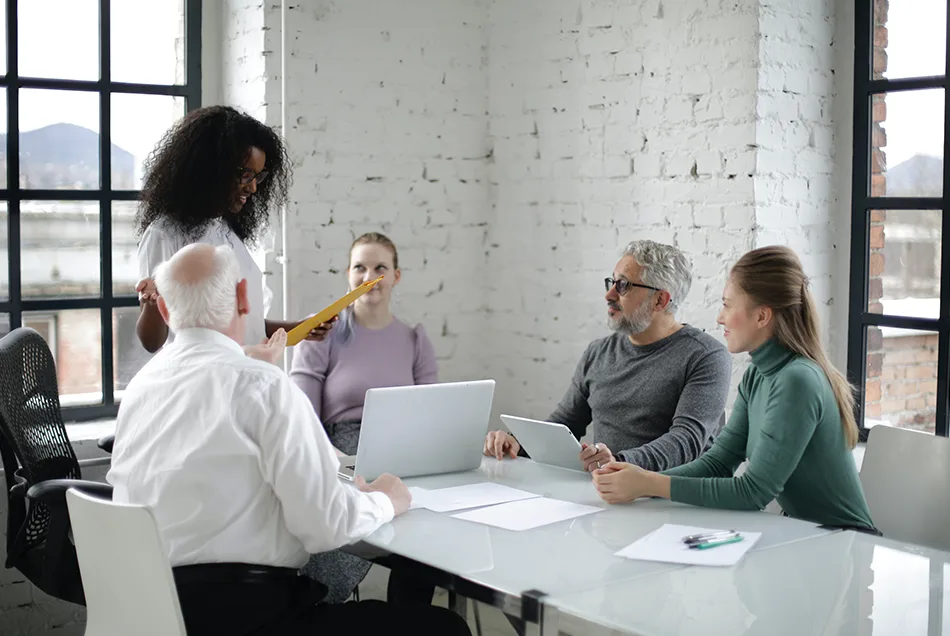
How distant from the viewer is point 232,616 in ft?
6.61

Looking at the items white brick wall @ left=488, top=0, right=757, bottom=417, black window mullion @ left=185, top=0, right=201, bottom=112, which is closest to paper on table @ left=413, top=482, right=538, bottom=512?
white brick wall @ left=488, top=0, right=757, bottom=417

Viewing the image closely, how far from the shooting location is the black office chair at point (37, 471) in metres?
2.55

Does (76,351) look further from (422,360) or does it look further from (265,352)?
(265,352)

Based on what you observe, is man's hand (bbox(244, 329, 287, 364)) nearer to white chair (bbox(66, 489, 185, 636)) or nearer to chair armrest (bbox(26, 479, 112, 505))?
chair armrest (bbox(26, 479, 112, 505))

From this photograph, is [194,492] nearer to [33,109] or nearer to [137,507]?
[137,507]

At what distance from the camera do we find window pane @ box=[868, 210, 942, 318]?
10.9 ft

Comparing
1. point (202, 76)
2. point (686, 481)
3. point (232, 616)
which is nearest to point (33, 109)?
point (202, 76)

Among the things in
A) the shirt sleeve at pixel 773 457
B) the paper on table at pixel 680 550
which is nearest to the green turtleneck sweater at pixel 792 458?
the shirt sleeve at pixel 773 457

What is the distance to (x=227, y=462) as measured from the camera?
6.63 feet

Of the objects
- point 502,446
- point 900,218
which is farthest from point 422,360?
point 900,218

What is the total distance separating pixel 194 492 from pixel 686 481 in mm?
1082

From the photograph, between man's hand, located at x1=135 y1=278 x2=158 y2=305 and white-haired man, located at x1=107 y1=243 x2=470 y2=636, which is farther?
man's hand, located at x1=135 y1=278 x2=158 y2=305

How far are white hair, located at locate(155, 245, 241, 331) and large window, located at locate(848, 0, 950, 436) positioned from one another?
2.23 metres

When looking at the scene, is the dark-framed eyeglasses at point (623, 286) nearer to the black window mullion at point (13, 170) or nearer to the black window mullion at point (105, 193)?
the black window mullion at point (105, 193)
